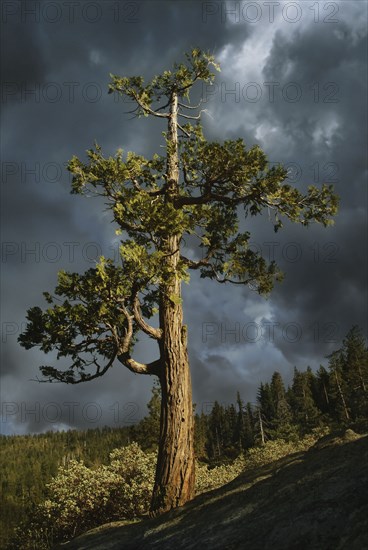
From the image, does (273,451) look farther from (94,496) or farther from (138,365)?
(138,365)

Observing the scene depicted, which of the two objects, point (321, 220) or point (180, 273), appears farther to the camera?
point (321, 220)

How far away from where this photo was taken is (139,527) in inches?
289

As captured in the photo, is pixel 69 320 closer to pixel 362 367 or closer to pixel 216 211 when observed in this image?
pixel 216 211

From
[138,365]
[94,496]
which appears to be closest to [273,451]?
[94,496]

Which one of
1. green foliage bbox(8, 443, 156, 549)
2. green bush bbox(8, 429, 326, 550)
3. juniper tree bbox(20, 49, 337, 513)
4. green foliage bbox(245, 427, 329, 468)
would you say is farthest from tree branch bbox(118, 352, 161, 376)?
green foliage bbox(245, 427, 329, 468)

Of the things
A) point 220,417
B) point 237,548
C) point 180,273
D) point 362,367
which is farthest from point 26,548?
point 220,417

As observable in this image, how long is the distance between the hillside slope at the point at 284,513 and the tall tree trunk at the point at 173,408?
11.4 feet

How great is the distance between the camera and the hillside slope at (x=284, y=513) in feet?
13.1

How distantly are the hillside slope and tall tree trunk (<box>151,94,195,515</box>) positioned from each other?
11.4ft

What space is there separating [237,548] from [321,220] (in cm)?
1145

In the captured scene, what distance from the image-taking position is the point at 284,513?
458 cm

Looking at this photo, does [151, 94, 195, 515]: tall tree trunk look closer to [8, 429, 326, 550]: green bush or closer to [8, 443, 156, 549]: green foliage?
[8, 429, 326, 550]: green bush

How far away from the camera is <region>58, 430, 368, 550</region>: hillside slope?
400 centimetres

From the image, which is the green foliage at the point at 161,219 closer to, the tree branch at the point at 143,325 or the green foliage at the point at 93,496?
the tree branch at the point at 143,325
